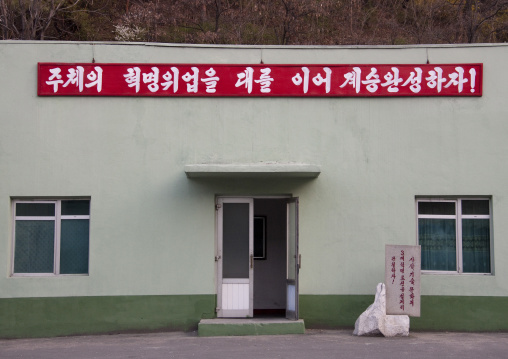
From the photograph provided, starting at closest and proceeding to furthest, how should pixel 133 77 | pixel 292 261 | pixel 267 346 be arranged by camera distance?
pixel 267 346 → pixel 292 261 → pixel 133 77

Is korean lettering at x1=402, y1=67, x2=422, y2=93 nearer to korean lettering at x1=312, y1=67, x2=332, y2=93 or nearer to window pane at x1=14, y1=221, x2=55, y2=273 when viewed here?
korean lettering at x1=312, y1=67, x2=332, y2=93

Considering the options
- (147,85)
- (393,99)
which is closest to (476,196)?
(393,99)

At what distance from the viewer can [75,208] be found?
39.1 ft

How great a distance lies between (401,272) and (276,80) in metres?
4.08

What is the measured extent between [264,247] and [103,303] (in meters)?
4.23

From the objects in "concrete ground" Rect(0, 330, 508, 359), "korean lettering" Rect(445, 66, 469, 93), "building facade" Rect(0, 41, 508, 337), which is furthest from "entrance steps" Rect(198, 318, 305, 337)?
"korean lettering" Rect(445, 66, 469, 93)

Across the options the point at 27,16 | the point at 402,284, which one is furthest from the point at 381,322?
the point at 27,16

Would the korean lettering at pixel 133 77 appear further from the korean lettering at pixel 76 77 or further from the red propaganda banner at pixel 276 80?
the korean lettering at pixel 76 77

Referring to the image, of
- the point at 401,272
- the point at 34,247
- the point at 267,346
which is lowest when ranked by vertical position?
the point at 267,346

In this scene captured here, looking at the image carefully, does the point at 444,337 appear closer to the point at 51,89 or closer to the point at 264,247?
the point at 264,247

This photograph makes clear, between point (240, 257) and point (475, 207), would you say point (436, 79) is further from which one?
point (240, 257)

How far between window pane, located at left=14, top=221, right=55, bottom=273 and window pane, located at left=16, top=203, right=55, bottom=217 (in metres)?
0.15

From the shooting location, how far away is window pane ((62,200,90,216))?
11.9 m

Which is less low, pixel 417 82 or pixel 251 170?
pixel 417 82
